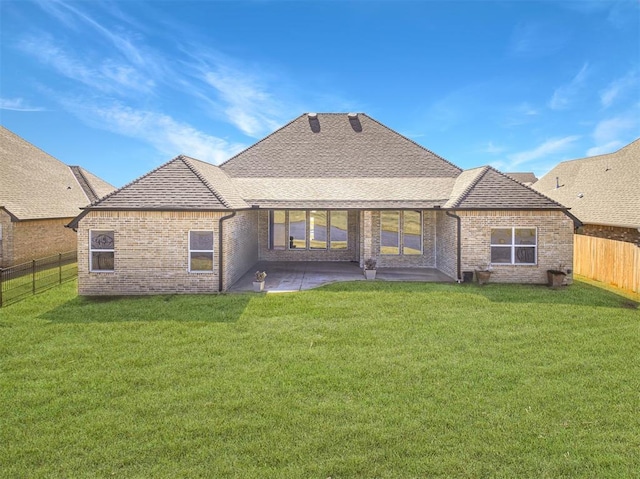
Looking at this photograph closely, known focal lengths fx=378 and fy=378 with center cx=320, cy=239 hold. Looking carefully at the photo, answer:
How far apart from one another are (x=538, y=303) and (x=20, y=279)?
19.8 metres

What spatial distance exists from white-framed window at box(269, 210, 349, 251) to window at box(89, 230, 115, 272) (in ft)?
28.0

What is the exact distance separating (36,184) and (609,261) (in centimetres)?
3067

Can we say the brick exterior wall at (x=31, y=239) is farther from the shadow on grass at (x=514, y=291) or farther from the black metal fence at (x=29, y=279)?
the shadow on grass at (x=514, y=291)

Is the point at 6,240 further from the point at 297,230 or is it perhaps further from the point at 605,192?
the point at 605,192

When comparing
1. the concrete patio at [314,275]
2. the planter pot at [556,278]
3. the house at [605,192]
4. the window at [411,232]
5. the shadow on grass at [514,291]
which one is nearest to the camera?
the shadow on grass at [514,291]

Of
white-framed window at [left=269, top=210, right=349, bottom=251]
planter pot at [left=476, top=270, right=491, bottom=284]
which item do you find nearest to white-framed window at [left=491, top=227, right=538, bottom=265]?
planter pot at [left=476, top=270, right=491, bottom=284]

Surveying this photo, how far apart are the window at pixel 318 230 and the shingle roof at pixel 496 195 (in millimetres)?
7110

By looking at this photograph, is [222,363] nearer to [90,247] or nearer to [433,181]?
[90,247]

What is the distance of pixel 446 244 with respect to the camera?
16766 millimetres

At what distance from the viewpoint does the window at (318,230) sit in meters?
20.9

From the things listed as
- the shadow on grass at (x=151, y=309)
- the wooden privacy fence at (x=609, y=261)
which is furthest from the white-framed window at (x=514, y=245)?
the shadow on grass at (x=151, y=309)

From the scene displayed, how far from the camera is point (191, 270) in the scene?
535 inches

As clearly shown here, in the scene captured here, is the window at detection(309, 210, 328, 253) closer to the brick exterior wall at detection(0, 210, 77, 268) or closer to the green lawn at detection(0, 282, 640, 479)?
the green lawn at detection(0, 282, 640, 479)

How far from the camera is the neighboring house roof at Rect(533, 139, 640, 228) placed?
57.3 feet
